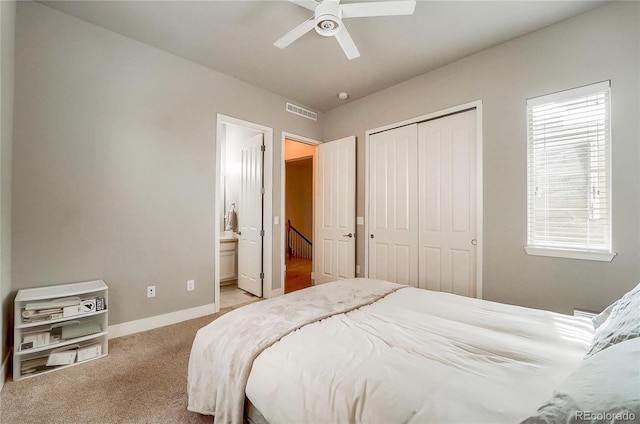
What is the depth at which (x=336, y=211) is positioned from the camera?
4176mm

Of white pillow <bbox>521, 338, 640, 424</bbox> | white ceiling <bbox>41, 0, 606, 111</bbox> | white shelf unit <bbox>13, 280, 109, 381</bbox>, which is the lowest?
white shelf unit <bbox>13, 280, 109, 381</bbox>

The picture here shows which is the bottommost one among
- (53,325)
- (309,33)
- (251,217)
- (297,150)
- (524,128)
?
(53,325)

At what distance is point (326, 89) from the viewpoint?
3.69 metres

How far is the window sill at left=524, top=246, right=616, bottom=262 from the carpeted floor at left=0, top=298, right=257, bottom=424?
296cm

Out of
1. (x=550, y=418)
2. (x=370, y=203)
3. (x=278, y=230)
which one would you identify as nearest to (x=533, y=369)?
(x=550, y=418)

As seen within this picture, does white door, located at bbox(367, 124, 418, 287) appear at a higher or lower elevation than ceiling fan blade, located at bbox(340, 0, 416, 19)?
lower

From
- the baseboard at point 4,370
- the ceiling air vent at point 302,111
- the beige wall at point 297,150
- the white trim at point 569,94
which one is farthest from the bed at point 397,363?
the beige wall at point 297,150

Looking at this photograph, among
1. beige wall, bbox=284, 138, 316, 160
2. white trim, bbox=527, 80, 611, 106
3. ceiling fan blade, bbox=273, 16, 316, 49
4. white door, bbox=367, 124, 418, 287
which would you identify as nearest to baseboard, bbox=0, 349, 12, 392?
ceiling fan blade, bbox=273, 16, 316, 49

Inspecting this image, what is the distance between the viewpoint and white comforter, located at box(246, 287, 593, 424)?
80 cm

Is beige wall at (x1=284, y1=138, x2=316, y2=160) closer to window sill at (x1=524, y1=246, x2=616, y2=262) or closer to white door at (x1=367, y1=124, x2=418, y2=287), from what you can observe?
white door at (x1=367, y1=124, x2=418, y2=287)

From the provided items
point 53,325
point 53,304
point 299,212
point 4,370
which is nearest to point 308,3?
point 53,304

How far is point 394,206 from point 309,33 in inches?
87.9

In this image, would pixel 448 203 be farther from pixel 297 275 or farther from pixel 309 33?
Answer: pixel 297 275

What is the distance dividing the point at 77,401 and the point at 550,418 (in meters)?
2.39
